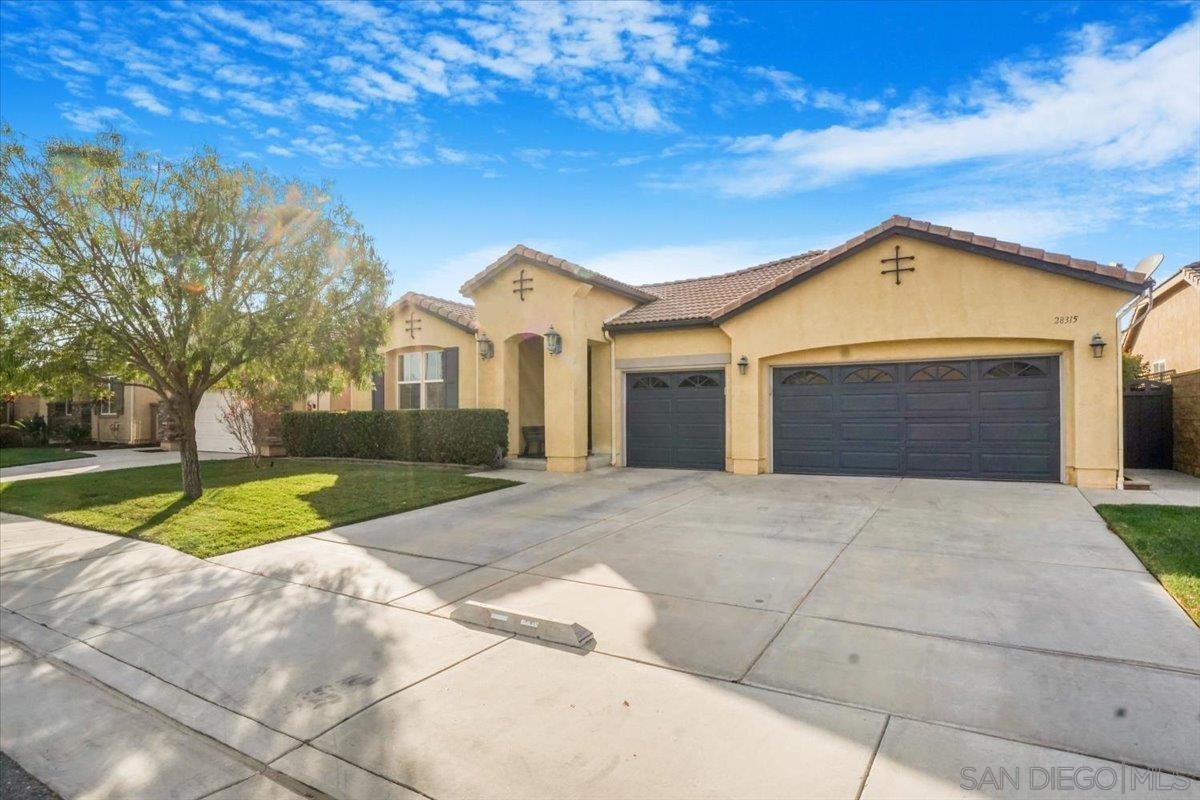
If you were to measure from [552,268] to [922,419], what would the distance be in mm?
8403

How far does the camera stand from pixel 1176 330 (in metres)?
17.0

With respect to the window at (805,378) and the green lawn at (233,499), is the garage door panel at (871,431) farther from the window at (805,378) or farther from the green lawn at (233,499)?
the green lawn at (233,499)

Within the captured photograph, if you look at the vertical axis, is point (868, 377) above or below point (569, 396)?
above

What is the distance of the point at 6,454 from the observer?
1995 centimetres

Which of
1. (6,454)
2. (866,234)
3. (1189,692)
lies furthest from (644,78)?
(6,454)

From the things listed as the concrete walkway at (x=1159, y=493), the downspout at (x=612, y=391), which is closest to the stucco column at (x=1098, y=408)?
the concrete walkway at (x=1159, y=493)

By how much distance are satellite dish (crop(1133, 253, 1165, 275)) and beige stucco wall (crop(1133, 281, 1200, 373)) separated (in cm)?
782

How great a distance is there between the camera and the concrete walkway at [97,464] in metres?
15.1

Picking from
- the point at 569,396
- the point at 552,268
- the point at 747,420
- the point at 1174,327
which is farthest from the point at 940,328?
the point at 1174,327

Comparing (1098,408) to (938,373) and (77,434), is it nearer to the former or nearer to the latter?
(938,373)

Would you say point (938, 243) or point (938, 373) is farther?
point (938, 373)

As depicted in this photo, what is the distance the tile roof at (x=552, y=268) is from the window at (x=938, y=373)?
661cm

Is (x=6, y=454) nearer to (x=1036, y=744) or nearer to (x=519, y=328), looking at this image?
(x=519, y=328)

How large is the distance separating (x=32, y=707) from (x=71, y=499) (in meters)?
9.13
